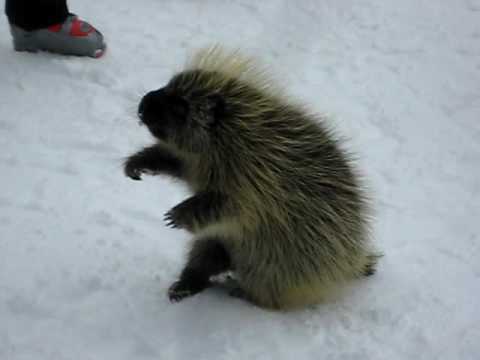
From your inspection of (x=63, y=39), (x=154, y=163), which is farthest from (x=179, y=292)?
(x=63, y=39)

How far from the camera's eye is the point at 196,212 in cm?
289

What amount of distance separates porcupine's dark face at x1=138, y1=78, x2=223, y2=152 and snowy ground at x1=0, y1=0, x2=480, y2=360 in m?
0.83

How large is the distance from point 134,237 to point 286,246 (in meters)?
0.98

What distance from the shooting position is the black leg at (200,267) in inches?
123

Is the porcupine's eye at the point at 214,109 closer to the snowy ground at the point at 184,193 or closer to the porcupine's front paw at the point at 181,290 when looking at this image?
the porcupine's front paw at the point at 181,290

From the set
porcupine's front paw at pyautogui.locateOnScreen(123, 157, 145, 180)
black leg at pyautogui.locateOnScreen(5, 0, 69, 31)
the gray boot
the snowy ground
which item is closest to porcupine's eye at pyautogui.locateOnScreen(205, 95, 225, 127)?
porcupine's front paw at pyautogui.locateOnScreen(123, 157, 145, 180)

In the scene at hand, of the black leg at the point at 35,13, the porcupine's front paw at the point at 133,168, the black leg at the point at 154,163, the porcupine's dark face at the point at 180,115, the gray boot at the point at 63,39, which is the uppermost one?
the porcupine's dark face at the point at 180,115

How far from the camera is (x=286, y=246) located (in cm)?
303

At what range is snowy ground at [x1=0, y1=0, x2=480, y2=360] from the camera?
2.93 m

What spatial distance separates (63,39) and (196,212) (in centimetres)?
273

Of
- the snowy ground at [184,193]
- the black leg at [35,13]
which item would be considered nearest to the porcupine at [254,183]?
the snowy ground at [184,193]

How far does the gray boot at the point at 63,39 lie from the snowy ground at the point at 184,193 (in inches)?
4.0

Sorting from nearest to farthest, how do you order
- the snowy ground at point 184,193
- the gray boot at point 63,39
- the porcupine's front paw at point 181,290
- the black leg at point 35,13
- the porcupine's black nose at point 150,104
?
the porcupine's black nose at point 150,104 < the snowy ground at point 184,193 < the porcupine's front paw at point 181,290 < the black leg at point 35,13 < the gray boot at point 63,39

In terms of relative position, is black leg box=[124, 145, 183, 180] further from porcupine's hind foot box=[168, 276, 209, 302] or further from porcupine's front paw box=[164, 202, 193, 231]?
porcupine's hind foot box=[168, 276, 209, 302]
